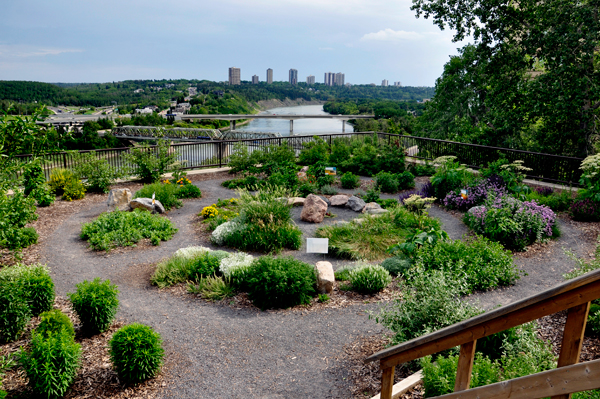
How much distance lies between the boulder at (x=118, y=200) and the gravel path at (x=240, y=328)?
2.06 m

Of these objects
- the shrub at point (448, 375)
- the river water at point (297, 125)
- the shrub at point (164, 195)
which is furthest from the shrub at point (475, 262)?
the river water at point (297, 125)

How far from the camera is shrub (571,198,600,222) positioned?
9.34 m

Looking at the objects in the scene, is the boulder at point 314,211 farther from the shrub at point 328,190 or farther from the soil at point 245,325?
the shrub at point 328,190

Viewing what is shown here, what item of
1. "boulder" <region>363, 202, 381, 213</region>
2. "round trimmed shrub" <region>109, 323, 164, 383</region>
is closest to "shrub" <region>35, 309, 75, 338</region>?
"round trimmed shrub" <region>109, 323, 164, 383</region>

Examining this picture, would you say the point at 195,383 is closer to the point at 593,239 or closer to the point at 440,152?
the point at 593,239

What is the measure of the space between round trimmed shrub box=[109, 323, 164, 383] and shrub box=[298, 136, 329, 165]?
1181 cm

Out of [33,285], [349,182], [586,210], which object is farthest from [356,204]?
[33,285]

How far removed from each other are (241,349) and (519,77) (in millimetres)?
16528

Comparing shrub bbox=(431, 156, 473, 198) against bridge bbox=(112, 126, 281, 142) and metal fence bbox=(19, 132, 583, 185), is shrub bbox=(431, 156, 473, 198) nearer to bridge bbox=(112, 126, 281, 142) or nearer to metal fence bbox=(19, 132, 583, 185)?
metal fence bbox=(19, 132, 583, 185)

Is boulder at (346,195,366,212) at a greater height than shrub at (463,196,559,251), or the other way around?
shrub at (463,196,559,251)

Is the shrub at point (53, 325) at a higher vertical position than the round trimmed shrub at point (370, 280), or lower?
higher

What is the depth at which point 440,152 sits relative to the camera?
15.7m

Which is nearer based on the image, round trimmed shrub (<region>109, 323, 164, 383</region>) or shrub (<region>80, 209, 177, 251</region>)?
round trimmed shrub (<region>109, 323, 164, 383</region>)

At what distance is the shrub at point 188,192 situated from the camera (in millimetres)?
12016
